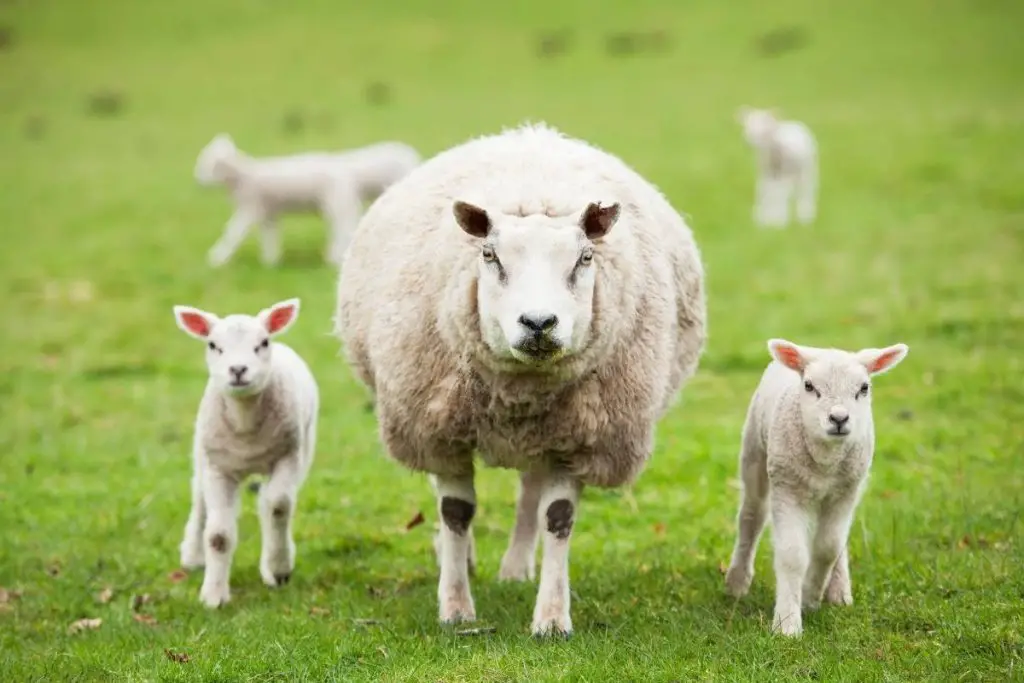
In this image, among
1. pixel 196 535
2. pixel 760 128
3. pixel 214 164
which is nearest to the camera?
pixel 196 535

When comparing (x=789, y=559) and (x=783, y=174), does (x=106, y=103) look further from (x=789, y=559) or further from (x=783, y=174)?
(x=789, y=559)

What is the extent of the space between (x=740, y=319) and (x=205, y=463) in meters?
7.47

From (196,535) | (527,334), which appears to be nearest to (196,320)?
(196,535)

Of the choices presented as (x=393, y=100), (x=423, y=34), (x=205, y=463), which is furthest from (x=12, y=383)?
(x=423, y=34)

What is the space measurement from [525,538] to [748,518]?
123 centimetres

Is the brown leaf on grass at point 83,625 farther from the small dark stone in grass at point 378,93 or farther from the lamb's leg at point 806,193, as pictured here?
the small dark stone in grass at point 378,93

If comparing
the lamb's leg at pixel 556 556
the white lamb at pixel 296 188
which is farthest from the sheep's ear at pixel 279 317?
the white lamb at pixel 296 188

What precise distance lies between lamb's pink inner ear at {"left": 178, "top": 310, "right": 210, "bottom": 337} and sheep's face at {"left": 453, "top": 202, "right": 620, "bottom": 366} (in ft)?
6.24

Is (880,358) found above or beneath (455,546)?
above

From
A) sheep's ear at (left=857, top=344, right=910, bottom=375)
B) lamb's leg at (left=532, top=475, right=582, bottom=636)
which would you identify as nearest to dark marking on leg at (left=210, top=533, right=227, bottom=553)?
lamb's leg at (left=532, top=475, right=582, bottom=636)

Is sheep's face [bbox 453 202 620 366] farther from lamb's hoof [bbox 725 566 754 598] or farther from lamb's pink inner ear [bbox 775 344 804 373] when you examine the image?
lamb's hoof [bbox 725 566 754 598]

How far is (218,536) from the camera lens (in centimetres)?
706

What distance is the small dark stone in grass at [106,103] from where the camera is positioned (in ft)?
90.0

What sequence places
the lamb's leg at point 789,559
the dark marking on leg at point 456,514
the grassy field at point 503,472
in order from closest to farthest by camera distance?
1. the lamb's leg at point 789,559
2. the grassy field at point 503,472
3. the dark marking on leg at point 456,514
